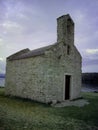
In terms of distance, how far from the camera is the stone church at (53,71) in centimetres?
1540

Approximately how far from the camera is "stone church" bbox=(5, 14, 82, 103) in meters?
15.4

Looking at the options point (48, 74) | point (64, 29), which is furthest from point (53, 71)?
point (64, 29)

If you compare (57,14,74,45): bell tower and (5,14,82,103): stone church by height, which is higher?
(57,14,74,45): bell tower

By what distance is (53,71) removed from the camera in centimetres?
1566

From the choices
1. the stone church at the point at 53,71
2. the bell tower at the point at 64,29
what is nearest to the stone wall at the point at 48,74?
the stone church at the point at 53,71

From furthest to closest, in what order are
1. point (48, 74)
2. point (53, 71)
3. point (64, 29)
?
point (64, 29) → point (53, 71) → point (48, 74)

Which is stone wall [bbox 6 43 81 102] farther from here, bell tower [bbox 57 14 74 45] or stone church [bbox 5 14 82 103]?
bell tower [bbox 57 14 74 45]

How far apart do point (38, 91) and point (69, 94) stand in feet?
11.1

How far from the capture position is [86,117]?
1045 centimetres

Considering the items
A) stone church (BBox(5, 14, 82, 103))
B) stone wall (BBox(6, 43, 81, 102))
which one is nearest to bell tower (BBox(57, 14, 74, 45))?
stone church (BBox(5, 14, 82, 103))

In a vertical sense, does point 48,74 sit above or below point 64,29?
below

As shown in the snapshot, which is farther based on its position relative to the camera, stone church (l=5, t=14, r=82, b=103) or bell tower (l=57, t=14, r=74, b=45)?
bell tower (l=57, t=14, r=74, b=45)

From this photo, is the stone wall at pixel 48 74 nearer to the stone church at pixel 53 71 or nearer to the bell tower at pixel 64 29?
the stone church at pixel 53 71

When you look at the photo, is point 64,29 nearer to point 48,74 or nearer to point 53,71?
point 53,71
